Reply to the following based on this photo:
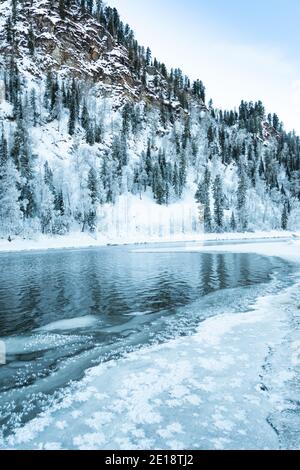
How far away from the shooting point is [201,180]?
5527 inches

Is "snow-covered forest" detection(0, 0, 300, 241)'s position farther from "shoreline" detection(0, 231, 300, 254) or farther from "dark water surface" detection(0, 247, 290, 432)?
"dark water surface" detection(0, 247, 290, 432)

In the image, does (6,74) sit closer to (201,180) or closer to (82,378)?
(201,180)

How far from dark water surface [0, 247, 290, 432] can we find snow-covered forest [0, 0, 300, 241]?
57229mm

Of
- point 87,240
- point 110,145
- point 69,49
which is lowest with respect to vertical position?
point 87,240

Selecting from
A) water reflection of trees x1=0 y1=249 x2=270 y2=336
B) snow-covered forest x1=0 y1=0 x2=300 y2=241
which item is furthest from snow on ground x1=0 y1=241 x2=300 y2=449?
snow-covered forest x1=0 y1=0 x2=300 y2=241

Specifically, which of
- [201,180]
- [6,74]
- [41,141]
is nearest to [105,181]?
[41,141]

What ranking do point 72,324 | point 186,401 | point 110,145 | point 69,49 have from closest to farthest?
point 186,401 < point 72,324 < point 110,145 < point 69,49

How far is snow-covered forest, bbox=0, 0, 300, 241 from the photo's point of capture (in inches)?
4055

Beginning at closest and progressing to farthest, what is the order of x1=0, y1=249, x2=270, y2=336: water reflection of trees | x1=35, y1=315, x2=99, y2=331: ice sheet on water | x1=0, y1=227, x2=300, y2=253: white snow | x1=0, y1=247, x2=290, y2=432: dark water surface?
x1=0, y1=247, x2=290, y2=432: dark water surface
x1=35, y1=315, x2=99, y2=331: ice sheet on water
x1=0, y1=249, x2=270, y2=336: water reflection of trees
x1=0, y1=227, x2=300, y2=253: white snow

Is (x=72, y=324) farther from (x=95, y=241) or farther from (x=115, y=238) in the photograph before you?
(x=115, y=238)

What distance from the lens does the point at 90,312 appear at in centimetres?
1891

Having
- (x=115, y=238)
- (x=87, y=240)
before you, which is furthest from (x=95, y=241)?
(x=115, y=238)

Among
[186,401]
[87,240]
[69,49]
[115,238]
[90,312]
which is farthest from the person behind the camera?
[69,49]

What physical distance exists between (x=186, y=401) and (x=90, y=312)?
35.5 feet
